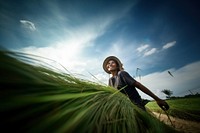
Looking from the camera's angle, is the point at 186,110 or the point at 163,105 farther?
the point at 186,110

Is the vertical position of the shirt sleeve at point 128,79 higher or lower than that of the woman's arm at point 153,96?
higher

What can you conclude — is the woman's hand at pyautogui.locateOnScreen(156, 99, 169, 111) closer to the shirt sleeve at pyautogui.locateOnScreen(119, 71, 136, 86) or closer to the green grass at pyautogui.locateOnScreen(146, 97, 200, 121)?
the green grass at pyautogui.locateOnScreen(146, 97, 200, 121)

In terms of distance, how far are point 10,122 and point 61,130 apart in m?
0.15

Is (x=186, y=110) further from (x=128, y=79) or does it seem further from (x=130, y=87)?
(x=128, y=79)

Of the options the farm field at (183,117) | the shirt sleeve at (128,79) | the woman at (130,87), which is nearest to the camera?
the farm field at (183,117)

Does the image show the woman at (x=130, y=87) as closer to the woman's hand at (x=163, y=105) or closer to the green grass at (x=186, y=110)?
the woman's hand at (x=163, y=105)

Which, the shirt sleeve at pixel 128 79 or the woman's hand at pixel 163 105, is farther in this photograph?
the shirt sleeve at pixel 128 79

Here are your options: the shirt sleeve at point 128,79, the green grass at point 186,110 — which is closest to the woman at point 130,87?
the shirt sleeve at point 128,79

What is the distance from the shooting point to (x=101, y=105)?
2.84 ft

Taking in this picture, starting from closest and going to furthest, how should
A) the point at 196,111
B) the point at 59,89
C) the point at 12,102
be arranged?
the point at 12,102
the point at 59,89
the point at 196,111

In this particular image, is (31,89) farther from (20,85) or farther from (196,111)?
(196,111)

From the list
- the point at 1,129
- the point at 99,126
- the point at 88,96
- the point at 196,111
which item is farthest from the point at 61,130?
the point at 196,111

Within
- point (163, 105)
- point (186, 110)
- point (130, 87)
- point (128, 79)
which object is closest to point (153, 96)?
point (163, 105)

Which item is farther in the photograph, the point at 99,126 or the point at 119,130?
the point at 119,130
